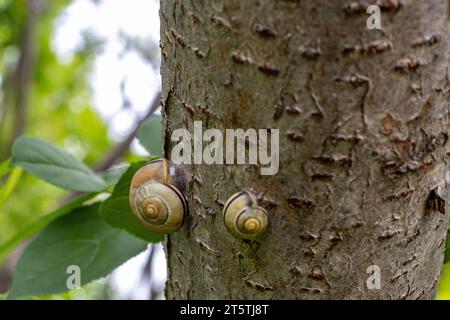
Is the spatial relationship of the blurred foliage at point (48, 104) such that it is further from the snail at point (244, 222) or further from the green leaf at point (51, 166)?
the snail at point (244, 222)

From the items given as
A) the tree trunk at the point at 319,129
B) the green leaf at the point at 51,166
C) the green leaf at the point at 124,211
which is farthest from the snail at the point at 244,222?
the green leaf at the point at 51,166

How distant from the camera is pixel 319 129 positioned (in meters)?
0.45

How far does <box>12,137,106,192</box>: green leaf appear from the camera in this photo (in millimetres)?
773

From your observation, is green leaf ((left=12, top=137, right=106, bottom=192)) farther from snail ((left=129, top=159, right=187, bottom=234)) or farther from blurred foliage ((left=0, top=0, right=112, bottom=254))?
blurred foliage ((left=0, top=0, right=112, bottom=254))

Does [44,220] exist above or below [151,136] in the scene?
below

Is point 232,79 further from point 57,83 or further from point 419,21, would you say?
point 57,83

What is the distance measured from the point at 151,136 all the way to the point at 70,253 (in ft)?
0.59

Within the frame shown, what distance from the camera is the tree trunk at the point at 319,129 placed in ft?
1.43

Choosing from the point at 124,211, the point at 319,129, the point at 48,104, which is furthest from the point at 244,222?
the point at 48,104

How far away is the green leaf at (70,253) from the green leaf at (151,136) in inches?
4.1

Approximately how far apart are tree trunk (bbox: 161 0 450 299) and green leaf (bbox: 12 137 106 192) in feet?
0.91

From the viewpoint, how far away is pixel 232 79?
18.2 inches

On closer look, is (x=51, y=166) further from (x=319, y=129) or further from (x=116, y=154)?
(x=116, y=154)

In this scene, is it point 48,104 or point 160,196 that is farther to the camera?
point 48,104
